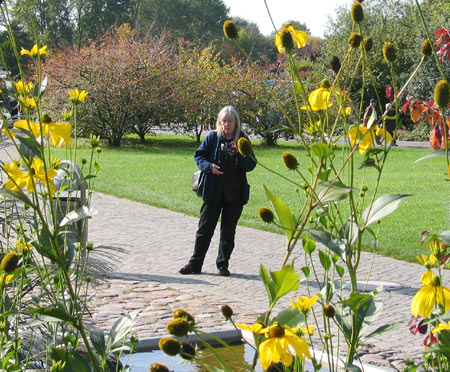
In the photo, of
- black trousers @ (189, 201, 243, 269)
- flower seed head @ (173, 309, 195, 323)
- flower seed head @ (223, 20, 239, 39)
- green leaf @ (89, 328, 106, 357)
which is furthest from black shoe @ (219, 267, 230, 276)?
flower seed head @ (173, 309, 195, 323)

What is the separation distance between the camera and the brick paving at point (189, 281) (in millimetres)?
5684

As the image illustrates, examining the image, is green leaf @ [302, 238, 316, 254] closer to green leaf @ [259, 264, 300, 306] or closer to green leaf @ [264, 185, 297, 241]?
green leaf @ [264, 185, 297, 241]

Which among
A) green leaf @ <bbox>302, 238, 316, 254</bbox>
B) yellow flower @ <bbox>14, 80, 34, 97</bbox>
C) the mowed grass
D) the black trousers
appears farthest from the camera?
the mowed grass

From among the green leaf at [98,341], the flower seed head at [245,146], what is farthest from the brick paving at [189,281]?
the flower seed head at [245,146]

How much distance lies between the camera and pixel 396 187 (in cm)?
1541

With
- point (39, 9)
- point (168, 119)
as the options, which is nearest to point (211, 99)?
point (168, 119)

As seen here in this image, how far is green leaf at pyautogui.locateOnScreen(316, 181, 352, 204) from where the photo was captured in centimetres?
167

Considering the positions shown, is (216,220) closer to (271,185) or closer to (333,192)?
(333,192)

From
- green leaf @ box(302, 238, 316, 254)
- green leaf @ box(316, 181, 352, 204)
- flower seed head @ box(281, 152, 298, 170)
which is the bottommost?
Result: green leaf @ box(302, 238, 316, 254)

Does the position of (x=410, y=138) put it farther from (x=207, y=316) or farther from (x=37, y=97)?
(x=37, y=97)

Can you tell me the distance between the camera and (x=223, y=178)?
7.68 m

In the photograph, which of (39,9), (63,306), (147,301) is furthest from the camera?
(39,9)

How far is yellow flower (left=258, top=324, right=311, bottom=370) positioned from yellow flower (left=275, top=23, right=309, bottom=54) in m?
0.72

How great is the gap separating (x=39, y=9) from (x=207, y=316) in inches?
2640
